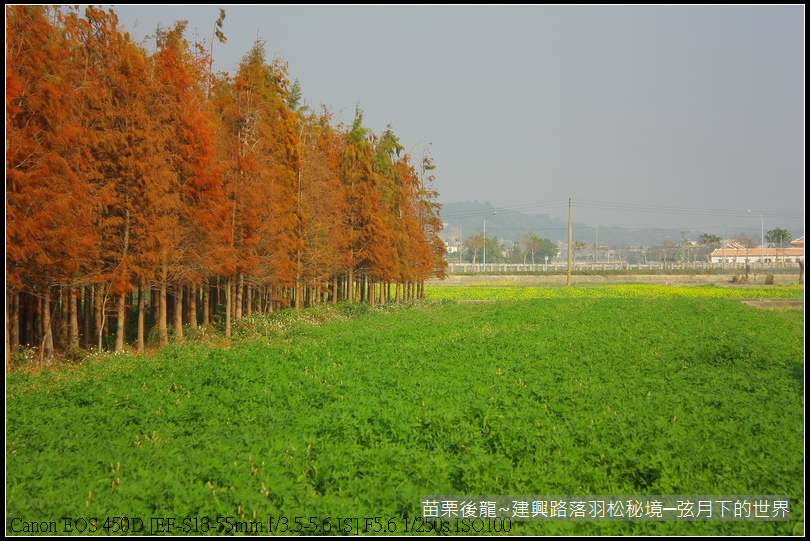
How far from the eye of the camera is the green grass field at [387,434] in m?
6.50

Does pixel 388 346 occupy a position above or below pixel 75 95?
below

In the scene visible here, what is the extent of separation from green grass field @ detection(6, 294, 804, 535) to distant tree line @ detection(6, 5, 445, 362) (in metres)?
3.72

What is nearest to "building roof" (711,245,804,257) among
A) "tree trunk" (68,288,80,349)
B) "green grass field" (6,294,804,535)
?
"green grass field" (6,294,804,535)

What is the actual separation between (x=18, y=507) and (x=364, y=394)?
5579mm

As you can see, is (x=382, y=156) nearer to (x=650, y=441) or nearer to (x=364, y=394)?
(x=364, y=394)

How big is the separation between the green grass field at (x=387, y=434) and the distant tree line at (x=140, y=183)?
146 inches

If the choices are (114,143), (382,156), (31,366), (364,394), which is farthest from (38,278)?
(382,156)

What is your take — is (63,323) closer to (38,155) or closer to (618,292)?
(38,155)

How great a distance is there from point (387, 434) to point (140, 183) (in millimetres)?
12489

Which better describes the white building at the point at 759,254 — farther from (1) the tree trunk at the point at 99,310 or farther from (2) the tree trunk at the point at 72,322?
(2) the tree trunk at the point at 72,322

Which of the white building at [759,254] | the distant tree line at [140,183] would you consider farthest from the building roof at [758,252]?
the distant tree line at [140,183]

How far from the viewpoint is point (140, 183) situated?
18.0 m

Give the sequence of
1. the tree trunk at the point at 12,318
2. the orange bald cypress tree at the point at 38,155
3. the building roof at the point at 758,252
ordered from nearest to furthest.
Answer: the orange bald cypress tree at the point at 38,155 < the tree trunk at the point at 12,318 < the building roof at the point at 758,252

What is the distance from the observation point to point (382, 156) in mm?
38969
